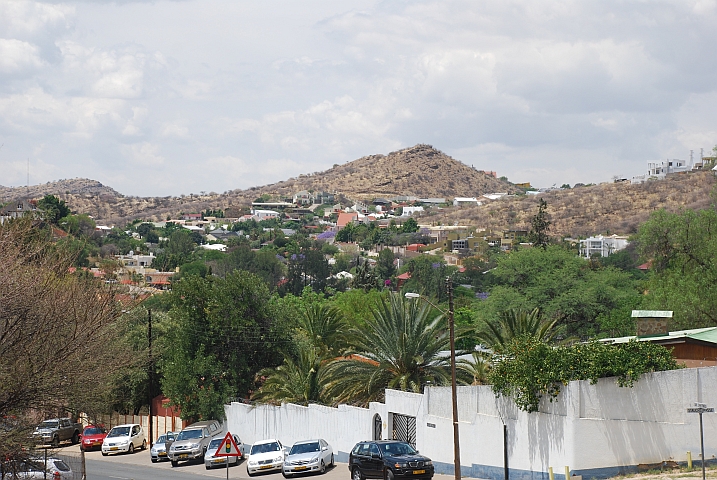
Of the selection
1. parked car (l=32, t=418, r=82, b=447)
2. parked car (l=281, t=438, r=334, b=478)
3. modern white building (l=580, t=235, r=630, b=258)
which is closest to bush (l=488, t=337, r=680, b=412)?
parked car (l=281, t=438, r=334, b=478)

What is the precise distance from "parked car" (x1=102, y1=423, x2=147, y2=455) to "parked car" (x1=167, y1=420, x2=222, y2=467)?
17.2 ft

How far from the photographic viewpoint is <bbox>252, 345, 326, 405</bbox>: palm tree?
40.9m

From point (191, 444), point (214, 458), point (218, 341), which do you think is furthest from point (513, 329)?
point (218, 341)

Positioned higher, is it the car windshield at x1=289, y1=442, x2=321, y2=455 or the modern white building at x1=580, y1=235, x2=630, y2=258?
the modern white building at x1=580, y1=235, x2=630, y2=258

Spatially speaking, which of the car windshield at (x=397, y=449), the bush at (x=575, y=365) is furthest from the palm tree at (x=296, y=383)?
the bush at (x=575, y=365)

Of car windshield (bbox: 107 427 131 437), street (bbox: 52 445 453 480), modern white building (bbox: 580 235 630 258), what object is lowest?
street (bbox: 52 445 453 480)

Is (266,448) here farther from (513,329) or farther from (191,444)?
(513,329)

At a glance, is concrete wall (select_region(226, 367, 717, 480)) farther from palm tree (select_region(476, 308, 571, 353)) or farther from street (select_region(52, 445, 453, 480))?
palm tree (select_region(476, 308, 571, 353))

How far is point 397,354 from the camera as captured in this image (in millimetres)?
36625

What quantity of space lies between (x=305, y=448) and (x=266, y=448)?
Answer: 2320mm

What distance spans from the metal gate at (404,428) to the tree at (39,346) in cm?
1292

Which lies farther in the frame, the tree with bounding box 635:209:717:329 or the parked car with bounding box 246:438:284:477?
the tree with bounding box 635:209:717:329

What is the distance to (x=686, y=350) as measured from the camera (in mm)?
31078

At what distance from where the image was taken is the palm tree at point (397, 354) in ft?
119
